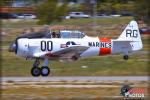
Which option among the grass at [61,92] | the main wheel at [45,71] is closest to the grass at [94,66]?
the main wheel at [45,71]

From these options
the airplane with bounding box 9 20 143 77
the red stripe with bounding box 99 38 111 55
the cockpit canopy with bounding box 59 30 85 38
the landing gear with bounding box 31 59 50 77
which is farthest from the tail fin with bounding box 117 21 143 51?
the landing gear with bounding box 31 59 50 77

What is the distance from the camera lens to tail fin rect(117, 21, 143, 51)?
1076 inches

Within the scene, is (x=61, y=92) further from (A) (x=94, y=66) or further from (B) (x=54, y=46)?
(A) (x=94, y=66)

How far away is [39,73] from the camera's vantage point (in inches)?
900

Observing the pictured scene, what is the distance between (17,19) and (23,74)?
17.4 meters

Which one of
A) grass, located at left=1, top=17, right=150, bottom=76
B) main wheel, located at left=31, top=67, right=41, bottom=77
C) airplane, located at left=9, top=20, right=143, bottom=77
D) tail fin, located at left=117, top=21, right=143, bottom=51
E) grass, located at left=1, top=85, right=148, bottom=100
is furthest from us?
tail fin, located at left=117, top=21, right=143, bottom=51

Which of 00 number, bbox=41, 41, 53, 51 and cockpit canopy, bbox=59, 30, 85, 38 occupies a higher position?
cockpit canopy, bbox=59, 30, 85, 38

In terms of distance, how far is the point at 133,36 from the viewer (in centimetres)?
2747

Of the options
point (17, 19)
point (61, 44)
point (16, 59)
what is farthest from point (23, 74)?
point (17, 19)

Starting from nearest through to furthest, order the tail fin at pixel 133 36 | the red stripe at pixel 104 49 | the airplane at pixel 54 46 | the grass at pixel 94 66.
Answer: the grass at pixel 94 66 < the airplane at pixel 54 46 < the red stripe at pixel 104 49 < the tail fin at pixel 133 36

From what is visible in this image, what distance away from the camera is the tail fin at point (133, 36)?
27.3 metres

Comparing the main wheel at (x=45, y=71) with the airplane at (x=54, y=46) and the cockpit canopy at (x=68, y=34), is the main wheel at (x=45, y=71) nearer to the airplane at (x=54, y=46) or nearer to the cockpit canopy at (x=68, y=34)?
the airplane at (x=54, y=46)

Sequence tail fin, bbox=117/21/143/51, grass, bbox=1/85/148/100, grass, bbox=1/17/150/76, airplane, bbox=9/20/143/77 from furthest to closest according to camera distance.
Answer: tail fin, bbox=117/21/143/51 < airplane, bbox=9/20/143/77 < grass, bbox=1/17/150/76 < grass, bbox=1/85/148/100

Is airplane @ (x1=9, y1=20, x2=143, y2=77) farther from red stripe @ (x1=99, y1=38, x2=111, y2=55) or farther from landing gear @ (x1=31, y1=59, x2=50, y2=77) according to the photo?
red stripe @ (x1=99, y1=38, x2=111, y2=55)
